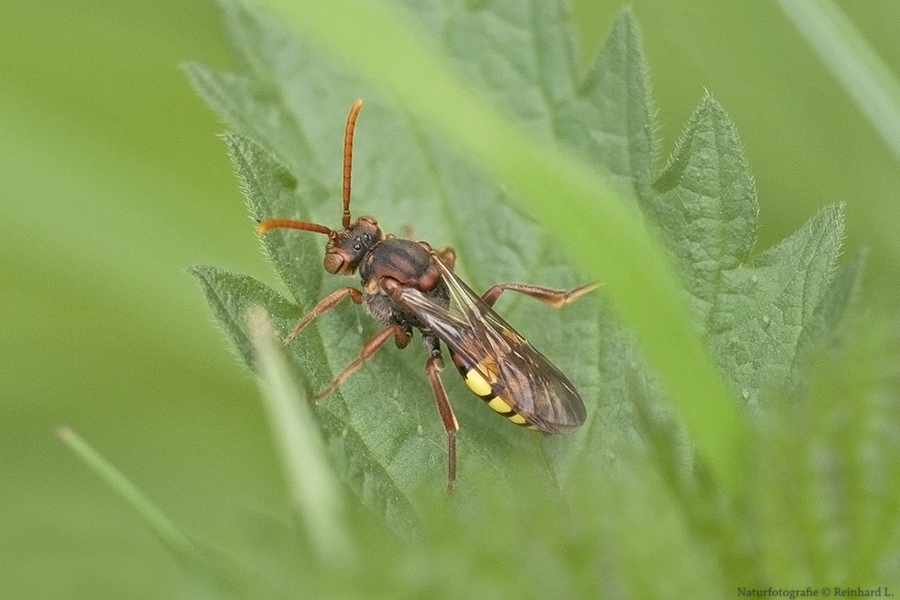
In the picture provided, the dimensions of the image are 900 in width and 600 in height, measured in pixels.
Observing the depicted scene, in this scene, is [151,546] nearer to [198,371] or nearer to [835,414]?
[198,371]

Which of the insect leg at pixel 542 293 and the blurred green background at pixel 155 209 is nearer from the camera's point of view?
the insect leg at pixel 542 293

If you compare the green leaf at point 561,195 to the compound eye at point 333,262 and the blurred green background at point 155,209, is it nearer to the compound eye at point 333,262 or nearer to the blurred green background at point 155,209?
the compound eye at point 333,262

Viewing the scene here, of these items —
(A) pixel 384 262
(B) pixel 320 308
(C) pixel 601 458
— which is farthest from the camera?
(A) pixel 384 262

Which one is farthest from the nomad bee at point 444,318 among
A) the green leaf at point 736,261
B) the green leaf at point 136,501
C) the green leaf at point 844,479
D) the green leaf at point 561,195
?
the green leaf at point 844,479

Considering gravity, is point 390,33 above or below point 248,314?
above

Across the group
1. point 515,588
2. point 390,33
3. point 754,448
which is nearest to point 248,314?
point 390,33

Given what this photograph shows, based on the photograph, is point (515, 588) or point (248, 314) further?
point (248, 314)

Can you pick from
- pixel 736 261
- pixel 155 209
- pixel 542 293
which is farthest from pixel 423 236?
pixel 155 209

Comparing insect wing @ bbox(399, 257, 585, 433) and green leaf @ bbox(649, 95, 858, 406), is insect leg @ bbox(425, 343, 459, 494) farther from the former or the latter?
Answer: green leaf @ bbox(649, 95, 858, 406)
